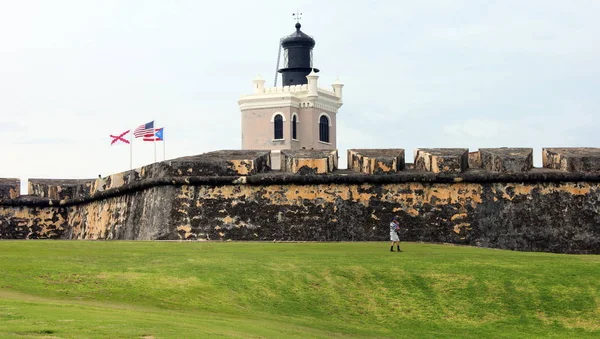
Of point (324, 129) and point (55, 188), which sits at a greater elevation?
point (324, 129)

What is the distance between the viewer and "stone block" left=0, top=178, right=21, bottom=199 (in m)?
38.7

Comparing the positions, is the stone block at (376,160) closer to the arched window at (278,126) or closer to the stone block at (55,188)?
the stone block at (55,188)

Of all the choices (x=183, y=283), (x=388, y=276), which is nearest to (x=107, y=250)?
(x=183, y=283)

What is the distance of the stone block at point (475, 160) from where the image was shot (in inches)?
1218

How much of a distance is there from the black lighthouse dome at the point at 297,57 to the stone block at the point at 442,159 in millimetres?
73994

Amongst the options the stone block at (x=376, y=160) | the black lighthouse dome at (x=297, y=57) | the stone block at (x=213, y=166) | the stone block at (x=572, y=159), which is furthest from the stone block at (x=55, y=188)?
the black lighthouse dome at (x=297, y=57)

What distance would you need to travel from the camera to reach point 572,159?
96.0 feet

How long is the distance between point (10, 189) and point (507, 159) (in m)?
18.3

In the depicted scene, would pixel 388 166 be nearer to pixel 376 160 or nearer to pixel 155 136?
pixel 376 160

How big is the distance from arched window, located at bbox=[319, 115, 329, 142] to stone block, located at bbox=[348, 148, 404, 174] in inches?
3173

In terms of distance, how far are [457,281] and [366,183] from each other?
32.3 ft

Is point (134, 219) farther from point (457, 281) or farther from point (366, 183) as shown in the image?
point (457, 281)

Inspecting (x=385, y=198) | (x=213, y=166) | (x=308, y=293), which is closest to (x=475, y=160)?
(x=385, y=198)

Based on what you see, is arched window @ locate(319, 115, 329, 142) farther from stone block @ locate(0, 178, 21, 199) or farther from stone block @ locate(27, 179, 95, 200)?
stone block @ locate(0, 178, 21, 199)
